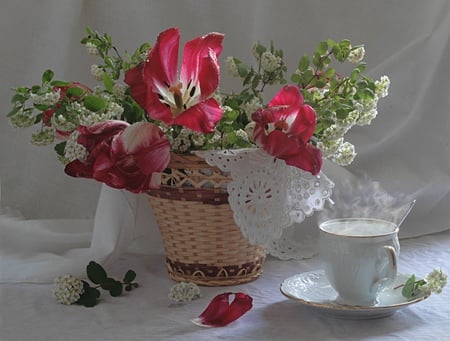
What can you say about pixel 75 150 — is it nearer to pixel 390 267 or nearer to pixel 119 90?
pixel 119 90

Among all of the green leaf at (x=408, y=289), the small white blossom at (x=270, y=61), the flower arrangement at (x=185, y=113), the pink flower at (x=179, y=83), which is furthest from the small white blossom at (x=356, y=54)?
the green leaf at (x=408, y=289)

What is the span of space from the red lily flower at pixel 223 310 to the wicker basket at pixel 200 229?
0.46 feet

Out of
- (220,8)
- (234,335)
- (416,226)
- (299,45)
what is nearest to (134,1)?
(220,8)

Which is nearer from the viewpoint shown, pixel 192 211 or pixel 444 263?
pixel 192 211

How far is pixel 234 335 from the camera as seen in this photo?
3.67 ft

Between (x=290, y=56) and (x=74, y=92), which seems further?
(x=290, y=56)

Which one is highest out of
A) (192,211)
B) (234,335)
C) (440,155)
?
(440,155)

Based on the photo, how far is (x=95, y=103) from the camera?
127cm

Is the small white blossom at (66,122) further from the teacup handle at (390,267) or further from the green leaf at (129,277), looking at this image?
the teacup handle at (390,267)

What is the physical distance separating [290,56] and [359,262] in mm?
651

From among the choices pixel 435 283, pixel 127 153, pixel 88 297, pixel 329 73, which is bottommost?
pixel 88 297

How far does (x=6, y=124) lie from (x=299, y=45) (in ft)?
1.86

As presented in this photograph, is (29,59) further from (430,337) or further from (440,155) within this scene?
(430,337)

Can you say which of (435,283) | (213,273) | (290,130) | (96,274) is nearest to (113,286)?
A: (96,274)
